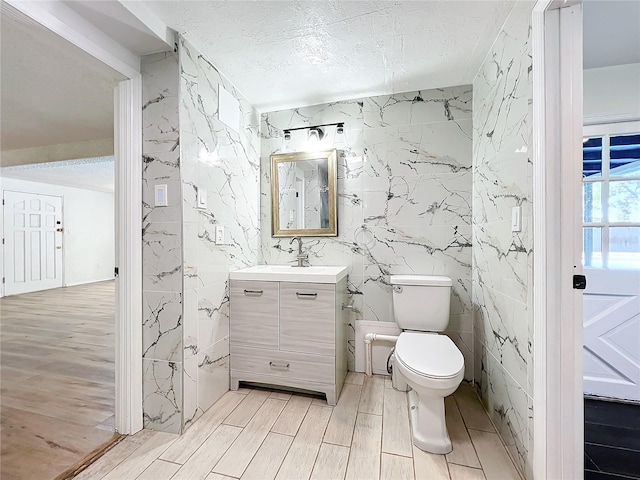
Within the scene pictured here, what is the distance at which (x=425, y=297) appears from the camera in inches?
75.9

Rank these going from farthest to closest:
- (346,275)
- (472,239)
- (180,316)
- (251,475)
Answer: (346,275) < (472,239) < (180,316) < (251,475)

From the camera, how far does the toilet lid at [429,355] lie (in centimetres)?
137

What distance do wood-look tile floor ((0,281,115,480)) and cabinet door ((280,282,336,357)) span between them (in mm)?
1127

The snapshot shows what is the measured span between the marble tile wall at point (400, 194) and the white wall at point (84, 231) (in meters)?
5.90

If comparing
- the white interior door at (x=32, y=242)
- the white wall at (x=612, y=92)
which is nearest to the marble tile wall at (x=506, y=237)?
the white wall at (x=612, y=92)

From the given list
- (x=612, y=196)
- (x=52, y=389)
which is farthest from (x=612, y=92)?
(x=52, y=389)

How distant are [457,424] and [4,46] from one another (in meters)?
3.43

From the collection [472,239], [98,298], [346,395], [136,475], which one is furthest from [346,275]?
[98,298]

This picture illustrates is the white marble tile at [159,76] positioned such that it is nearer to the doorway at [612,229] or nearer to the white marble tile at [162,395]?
the white marble tile at [162,395]

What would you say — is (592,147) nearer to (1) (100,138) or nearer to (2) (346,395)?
(2) (346,395)

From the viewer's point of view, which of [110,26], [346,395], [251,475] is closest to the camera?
[251,475]

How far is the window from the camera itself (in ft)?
6.25

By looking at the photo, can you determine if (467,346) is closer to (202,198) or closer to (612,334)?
(612,334)

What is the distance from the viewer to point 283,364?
1.89m
